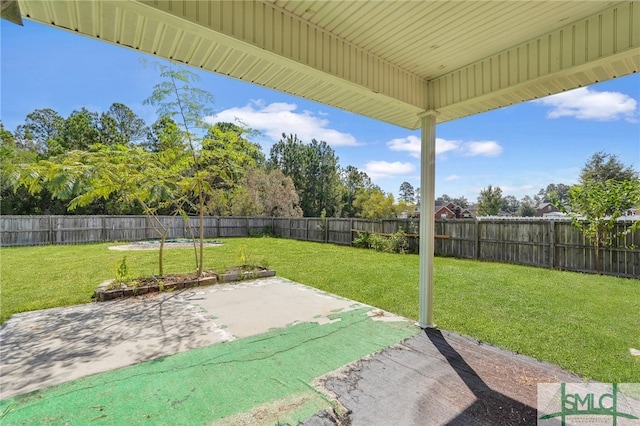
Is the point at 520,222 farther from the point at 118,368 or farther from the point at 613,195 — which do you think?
the point at 118,368

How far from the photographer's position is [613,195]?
20.1 ft

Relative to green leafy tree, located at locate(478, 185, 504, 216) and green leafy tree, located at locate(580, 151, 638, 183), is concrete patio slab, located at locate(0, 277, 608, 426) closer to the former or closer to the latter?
green leafy tree, located at locate(580, 151, 638, 183)

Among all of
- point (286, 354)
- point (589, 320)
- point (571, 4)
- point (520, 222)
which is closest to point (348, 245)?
point (520, 222)

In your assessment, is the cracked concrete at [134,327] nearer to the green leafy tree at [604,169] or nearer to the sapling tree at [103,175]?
the sapling tree at [103,175]

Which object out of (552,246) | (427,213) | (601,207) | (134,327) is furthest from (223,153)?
(601,207)

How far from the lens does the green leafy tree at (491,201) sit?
1090 inches

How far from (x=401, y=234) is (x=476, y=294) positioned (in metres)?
5.17

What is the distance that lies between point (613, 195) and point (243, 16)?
7.92 meters

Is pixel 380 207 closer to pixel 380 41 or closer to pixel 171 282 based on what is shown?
pixel 171 282

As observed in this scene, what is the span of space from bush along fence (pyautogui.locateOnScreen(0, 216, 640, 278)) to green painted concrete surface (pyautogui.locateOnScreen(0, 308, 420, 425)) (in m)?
3.18

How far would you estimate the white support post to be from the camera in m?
3.14

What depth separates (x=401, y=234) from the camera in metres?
9.60

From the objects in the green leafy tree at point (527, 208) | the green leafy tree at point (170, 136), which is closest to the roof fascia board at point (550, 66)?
the green leafy tree at point (170, 136)

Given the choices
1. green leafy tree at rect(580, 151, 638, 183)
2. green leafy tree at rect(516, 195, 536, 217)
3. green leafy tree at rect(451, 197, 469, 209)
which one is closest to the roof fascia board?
green leafy tree at rect(580, 151, 638, 183)
